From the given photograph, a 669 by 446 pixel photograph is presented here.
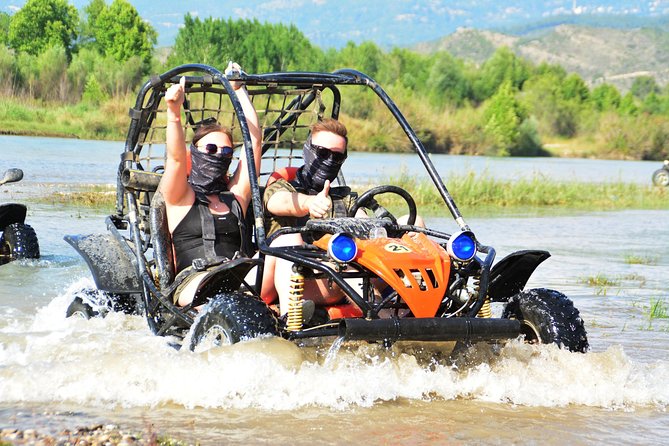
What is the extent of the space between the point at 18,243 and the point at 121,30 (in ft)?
257

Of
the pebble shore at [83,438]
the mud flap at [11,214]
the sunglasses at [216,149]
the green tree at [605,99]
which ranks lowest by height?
the pebble shore at [83,438]

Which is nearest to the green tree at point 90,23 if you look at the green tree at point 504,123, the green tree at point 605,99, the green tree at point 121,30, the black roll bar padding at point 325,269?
the green tree at point 121,30

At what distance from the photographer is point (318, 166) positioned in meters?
7.48

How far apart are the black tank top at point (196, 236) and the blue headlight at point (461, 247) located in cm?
160

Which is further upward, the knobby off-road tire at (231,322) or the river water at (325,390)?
the knobby off-road tire at (231,322)

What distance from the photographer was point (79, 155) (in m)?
29.2

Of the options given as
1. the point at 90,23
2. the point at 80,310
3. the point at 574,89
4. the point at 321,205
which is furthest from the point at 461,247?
the point at 574,89

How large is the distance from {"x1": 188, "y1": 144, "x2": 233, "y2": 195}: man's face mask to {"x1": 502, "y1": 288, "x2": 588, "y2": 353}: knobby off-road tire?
2.05 m

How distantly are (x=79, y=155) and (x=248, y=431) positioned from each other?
24426 millimetres

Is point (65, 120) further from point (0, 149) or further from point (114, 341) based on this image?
point (114, 341)

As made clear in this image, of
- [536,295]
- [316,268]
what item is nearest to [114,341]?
[316,268]

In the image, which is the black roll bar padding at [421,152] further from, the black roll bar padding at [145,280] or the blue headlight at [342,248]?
the black roll bar padding at [145,280]

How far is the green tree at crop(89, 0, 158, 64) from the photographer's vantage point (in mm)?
86312

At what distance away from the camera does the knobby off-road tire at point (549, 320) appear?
670 centimetres
